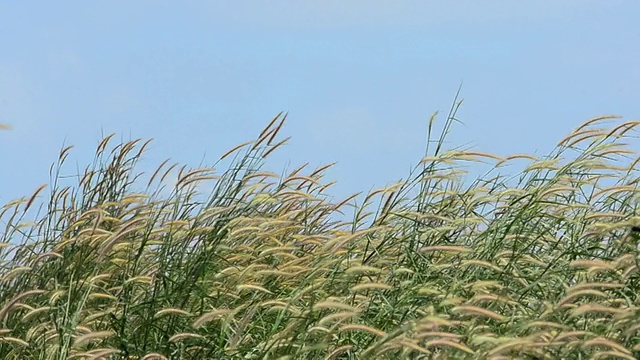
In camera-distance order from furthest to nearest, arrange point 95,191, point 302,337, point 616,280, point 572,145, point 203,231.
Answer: point 95,191, point 572,145, point 203,231, point 616,280, point 302,337

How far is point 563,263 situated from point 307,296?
3.42 feet

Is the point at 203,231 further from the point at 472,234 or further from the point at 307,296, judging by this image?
the point at 472,234

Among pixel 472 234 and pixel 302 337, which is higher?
pixel 472 234

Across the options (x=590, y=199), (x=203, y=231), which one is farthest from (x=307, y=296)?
(x=590, y=199)

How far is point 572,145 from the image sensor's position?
188 inches

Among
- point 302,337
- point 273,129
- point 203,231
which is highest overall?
point 273,129

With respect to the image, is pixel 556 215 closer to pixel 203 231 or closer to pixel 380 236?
pixel 380 236

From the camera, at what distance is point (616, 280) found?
12.3 ft

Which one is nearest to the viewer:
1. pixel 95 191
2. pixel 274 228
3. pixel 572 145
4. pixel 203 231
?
pixel 203 231

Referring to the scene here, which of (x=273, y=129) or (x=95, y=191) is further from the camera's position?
(x=95, y=191)

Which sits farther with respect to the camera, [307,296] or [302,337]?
[307,296]

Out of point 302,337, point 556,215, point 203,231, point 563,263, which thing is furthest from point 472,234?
point 302,337

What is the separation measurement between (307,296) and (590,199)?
150 cm

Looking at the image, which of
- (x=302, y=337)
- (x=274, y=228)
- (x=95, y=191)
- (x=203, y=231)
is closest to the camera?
(x=302, y=337)
